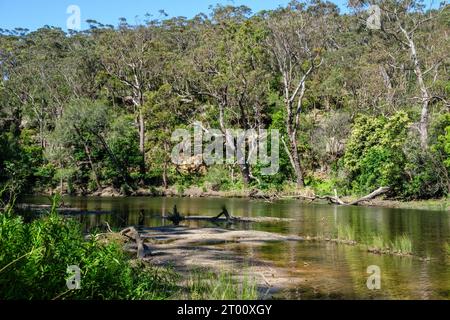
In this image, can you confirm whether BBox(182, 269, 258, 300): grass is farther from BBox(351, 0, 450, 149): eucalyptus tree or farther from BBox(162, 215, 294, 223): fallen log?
BBox(351, 0, 450, 149): eucalyptus tree

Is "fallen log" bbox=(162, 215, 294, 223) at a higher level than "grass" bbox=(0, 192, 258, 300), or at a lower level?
lower

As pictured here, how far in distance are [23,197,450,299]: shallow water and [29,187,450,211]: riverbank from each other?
3126 millimetres

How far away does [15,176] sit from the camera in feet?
86.6

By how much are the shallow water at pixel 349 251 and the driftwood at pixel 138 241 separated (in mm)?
3576

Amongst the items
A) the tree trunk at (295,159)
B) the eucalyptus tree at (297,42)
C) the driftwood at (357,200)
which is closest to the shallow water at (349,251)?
the driftwood at (357,200)

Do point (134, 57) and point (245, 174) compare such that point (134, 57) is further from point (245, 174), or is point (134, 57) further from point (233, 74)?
point (245, 174)

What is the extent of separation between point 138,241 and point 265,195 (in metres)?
29.5

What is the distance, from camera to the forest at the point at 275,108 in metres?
44.9

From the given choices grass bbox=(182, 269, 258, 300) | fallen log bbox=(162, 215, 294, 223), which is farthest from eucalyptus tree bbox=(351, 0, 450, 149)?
grass bbox=(182, 269, 258, 300)

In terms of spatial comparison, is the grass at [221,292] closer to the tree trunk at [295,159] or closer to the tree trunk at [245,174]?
the tree trunk at [295,159]

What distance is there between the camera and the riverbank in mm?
38097

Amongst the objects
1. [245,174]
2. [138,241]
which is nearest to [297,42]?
[245,174]
